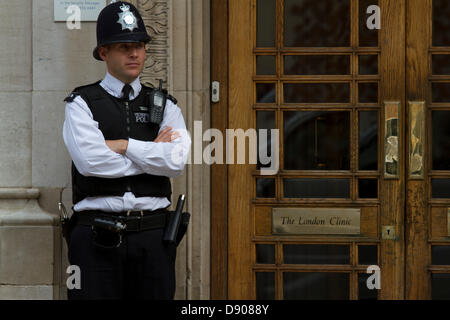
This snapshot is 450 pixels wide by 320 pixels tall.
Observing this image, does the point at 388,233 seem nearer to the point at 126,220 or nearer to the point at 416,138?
the point at 416,138

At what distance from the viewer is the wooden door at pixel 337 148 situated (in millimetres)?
5469

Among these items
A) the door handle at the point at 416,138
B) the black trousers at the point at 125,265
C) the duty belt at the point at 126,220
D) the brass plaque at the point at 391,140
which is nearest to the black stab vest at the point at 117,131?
the duty belt at the point at 126,220

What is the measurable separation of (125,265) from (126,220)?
0.27 m

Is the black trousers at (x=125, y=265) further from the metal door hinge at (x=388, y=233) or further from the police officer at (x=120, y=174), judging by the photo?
the metal door hinge at (x=388, y=233)

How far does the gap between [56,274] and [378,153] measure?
2.42m

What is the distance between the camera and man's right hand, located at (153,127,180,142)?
14.5ft

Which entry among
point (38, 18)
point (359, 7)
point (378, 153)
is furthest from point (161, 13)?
point (378, 153)

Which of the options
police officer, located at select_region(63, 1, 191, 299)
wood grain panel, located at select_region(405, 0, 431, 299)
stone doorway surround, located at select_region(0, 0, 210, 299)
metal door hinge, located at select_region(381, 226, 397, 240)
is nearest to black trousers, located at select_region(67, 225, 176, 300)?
police officer, located at select_region(63, 1, 191, 299)

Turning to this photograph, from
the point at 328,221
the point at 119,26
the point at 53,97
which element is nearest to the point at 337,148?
the point at 328,221

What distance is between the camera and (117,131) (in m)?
4.40

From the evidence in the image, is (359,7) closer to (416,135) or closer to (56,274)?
(416,135)

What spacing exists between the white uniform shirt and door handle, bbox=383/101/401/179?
1.68 meters

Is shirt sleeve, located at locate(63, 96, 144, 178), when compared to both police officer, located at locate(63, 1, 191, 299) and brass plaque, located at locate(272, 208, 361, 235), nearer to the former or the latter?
police officer, located at locate(63, 1, 191, 299)
